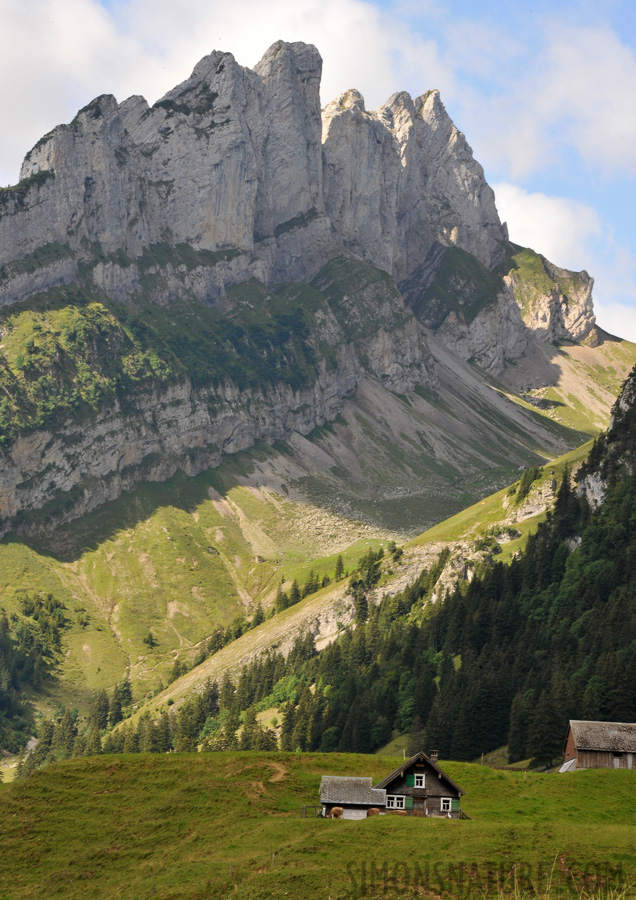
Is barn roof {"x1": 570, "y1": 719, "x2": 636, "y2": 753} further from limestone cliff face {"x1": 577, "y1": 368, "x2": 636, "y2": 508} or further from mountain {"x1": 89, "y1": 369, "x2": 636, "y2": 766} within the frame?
limestone cliff face {"x1": 577, "y1": 368, "x2": 636, "y2": 508}

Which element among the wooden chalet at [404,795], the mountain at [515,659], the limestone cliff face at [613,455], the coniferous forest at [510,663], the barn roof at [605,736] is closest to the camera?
the wooden chalet at [404,795]

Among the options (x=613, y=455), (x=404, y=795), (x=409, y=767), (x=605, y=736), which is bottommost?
(x=404, y=795)

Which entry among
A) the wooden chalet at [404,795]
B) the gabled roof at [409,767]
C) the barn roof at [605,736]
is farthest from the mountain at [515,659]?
the gabled roof at [409,767]

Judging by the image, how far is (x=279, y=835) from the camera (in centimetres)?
6919

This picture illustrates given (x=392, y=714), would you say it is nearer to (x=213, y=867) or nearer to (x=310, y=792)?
(x=310, y=792)

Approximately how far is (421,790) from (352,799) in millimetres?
5280

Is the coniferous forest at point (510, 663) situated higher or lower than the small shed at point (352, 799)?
higher

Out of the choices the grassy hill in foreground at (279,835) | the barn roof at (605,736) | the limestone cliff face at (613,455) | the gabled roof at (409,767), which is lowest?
the grassy hill in foreground at (279,835)

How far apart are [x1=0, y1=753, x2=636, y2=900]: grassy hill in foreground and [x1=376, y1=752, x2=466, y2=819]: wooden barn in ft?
7.34

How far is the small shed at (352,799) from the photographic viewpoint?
7512cm

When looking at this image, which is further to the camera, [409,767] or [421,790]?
[409,767]

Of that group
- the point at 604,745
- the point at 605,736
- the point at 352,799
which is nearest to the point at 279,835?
the point at 352,799

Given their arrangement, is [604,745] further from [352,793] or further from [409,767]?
[352,793]

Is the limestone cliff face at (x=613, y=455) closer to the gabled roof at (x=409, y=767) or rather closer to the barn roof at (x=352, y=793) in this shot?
the gabled roof at (x=409, y=767)
